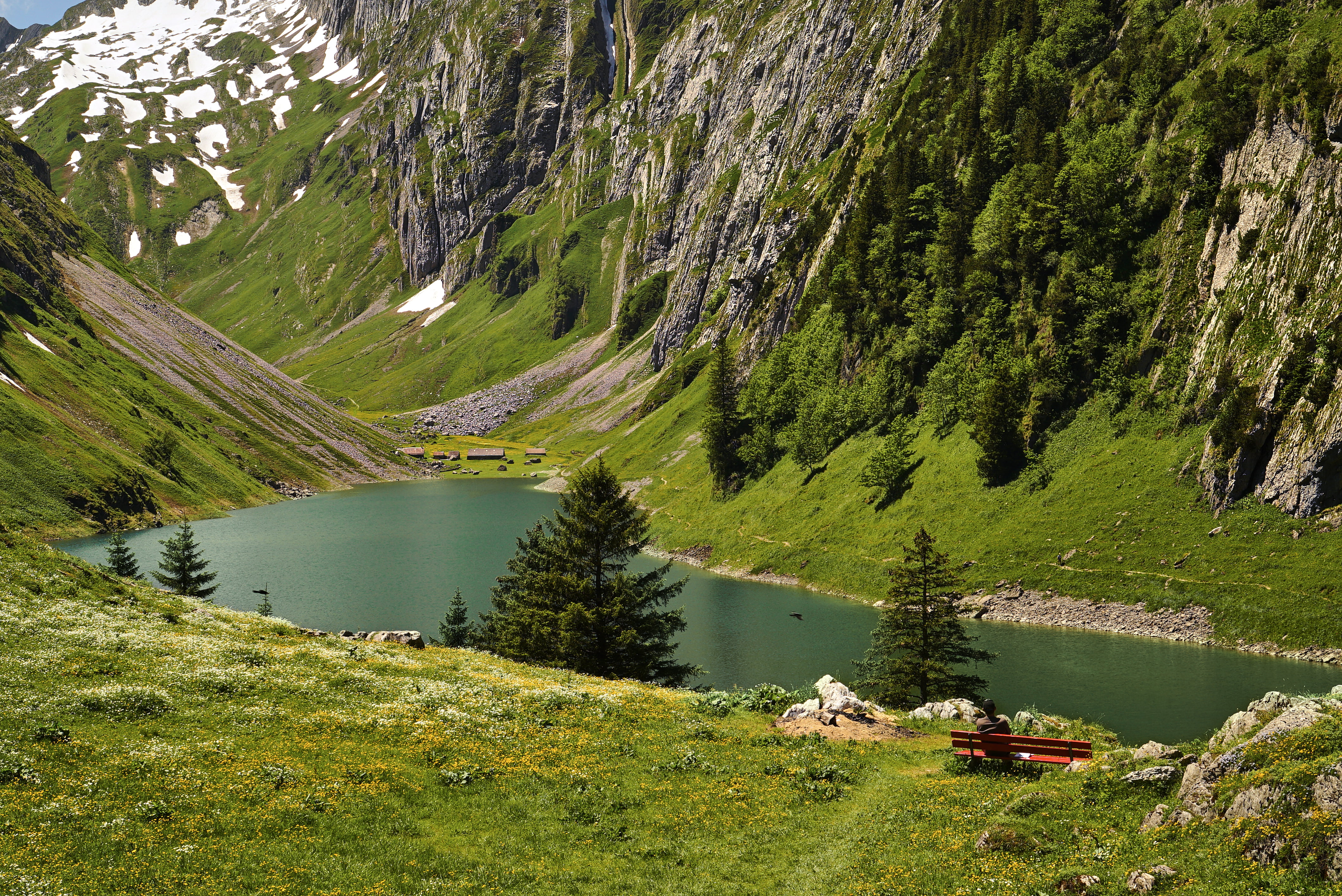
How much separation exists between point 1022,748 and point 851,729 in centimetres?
677

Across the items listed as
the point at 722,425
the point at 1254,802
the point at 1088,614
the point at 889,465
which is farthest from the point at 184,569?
the point at 722,425

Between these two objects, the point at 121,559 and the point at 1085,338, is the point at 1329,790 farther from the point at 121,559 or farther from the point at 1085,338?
the point at 1085,338

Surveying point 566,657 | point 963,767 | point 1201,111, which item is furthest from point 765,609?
point 1201,111

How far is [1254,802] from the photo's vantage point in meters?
14.9

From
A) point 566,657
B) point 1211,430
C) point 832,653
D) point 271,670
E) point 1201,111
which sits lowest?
point 832,653

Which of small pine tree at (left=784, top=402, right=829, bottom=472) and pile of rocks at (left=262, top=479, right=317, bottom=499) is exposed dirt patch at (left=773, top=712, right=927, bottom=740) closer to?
small pine tree at (left=784, top=402, right=829, bottom=472)

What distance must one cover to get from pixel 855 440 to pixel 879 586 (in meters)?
34.3

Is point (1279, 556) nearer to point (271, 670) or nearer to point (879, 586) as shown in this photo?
point (879, 586)

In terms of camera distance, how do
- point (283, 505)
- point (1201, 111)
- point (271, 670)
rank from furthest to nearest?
point (283, 505), point (1201, 111), point (271, 670)

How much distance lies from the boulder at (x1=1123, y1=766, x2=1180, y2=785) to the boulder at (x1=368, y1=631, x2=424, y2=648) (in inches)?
1306

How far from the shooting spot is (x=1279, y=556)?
64.2 meters

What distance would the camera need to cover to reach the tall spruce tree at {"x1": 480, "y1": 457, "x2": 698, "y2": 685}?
4778cm

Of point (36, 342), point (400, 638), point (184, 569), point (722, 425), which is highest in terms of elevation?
point (36, 342)

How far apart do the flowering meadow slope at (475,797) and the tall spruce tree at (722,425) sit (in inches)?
4056
